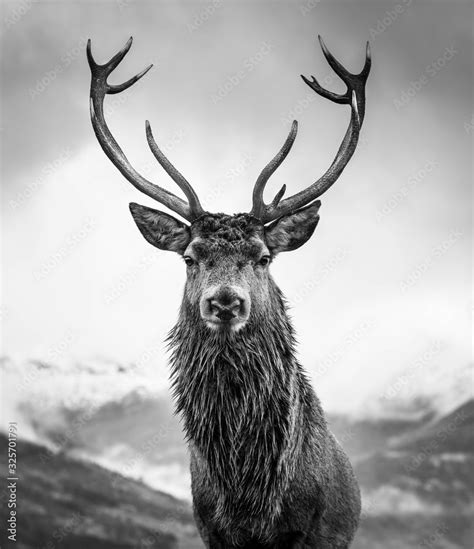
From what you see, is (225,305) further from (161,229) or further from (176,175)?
(176,175)

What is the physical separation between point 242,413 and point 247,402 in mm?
97

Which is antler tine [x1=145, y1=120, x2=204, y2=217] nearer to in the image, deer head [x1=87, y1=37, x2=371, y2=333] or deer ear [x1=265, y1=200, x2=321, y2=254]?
deer head [x1=87, y1=37, x2=371, y2=333]

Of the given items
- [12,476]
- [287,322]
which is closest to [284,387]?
[287,322]

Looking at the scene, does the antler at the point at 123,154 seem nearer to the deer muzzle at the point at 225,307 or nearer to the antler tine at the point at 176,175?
the antler tine at the point at 176,175

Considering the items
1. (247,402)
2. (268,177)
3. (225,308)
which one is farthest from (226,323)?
(268,177)

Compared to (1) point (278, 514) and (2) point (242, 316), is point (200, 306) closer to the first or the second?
(2) point (242, 316)

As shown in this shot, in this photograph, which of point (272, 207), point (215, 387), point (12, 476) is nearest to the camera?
point (215, 387)

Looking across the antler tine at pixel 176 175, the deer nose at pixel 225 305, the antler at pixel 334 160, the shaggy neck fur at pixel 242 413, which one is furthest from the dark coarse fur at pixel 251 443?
the antler at pixel 334 160

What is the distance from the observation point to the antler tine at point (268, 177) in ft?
22.7

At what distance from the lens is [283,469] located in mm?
6250

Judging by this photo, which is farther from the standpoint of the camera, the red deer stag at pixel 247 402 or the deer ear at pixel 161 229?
the deer ear at pixel 161 229

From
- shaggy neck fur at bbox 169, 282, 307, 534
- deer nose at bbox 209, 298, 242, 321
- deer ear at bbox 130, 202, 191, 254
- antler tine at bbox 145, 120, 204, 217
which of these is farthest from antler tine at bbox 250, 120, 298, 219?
deer nose at bbox 209, 298, 242, 321

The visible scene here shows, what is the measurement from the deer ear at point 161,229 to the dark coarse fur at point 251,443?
1.22ft

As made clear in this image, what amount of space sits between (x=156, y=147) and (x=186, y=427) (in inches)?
106
